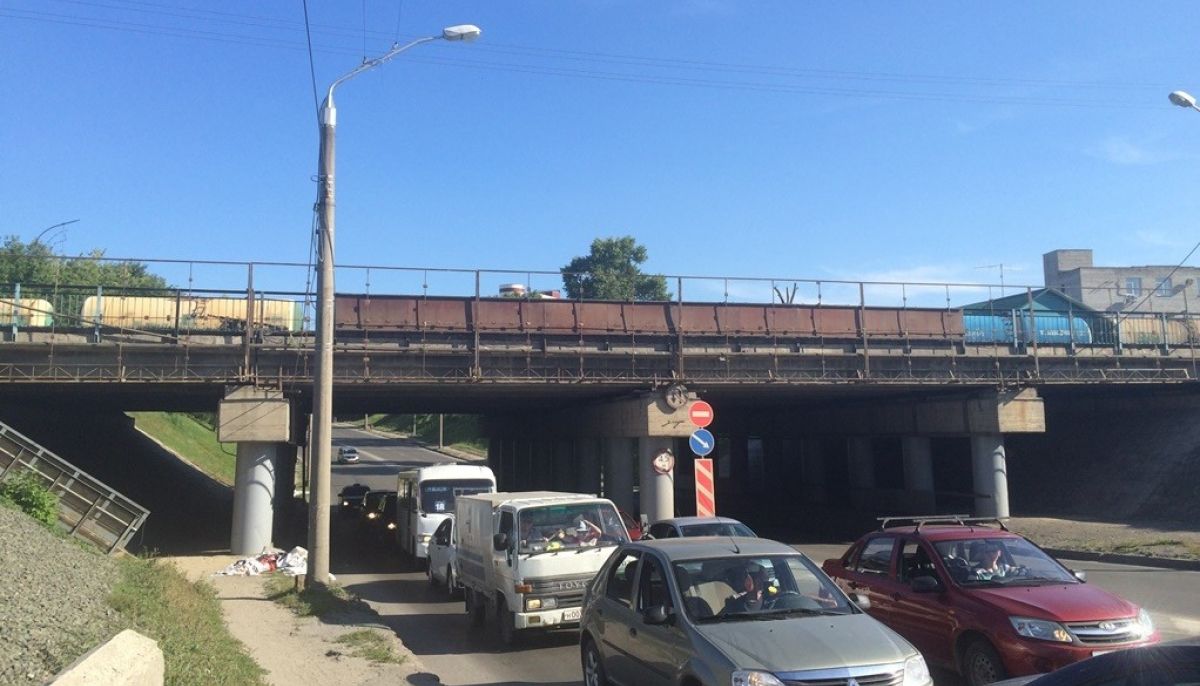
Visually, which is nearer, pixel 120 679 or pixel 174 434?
pixel 120 679

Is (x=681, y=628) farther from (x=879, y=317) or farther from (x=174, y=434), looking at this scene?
(x=174, y=434)

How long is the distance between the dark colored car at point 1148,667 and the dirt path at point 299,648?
22.9 feet

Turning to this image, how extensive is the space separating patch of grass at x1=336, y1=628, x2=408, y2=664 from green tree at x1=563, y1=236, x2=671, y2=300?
66.8 meters

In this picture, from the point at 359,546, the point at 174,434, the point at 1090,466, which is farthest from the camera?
the point at 174,434

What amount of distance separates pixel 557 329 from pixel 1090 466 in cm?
2290

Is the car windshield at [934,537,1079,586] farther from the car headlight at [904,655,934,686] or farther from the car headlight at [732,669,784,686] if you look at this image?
the car headlight at [732,669,784,686]

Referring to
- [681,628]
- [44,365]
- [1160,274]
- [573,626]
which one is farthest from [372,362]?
[1160,274]

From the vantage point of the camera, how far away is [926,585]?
346 inches

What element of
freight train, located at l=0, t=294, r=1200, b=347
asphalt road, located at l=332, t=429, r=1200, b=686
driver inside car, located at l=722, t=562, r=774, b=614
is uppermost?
freight train, located at l=0, t=294, r=1200, b=347

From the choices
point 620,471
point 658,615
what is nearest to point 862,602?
point 658,615

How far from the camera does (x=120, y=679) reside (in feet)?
18.7

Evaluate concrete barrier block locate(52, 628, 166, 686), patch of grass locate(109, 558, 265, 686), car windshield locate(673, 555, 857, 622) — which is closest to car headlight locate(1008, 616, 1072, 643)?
car windshield locate(673, 555, 857, 622)

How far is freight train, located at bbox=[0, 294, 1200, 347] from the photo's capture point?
24.8 m

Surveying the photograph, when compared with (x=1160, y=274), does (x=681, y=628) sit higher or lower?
lower
